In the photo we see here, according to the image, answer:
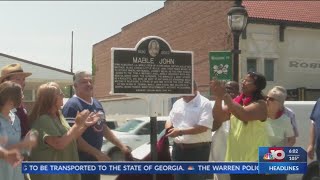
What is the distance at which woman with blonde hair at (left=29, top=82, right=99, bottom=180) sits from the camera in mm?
4395

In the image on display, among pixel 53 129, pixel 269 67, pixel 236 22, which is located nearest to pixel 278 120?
pixel 53 129

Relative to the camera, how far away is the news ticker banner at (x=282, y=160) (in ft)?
16.1

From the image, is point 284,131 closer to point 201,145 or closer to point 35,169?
point 201,145

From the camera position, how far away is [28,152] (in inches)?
170

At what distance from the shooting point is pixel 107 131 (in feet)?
17.5

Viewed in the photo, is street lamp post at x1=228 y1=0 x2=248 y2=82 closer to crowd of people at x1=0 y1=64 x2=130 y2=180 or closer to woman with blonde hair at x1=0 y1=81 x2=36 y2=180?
crowd of people at x1=0 y1=64 x2=130 y2=180

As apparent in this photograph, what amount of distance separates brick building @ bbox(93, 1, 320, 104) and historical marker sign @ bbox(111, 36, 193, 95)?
323 cm

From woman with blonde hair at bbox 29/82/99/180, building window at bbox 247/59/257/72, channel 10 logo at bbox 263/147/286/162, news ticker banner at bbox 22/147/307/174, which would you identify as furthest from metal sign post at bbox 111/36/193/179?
building window at bbox 247/59/257/72

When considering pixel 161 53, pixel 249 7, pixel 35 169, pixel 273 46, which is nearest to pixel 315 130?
pixel 161 53

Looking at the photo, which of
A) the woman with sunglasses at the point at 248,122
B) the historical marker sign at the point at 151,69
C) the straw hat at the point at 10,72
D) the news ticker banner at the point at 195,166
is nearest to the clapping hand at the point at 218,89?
the woman with sunglasses at the point at 248,122

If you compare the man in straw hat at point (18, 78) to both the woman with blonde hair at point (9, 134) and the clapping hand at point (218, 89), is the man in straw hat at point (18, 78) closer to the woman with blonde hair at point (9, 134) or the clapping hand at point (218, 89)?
the woman with blonde hair at point (9, 134)

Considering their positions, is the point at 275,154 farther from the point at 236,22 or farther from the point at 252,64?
the point at 252,64

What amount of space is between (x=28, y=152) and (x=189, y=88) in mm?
2117

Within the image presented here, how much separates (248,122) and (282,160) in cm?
66
